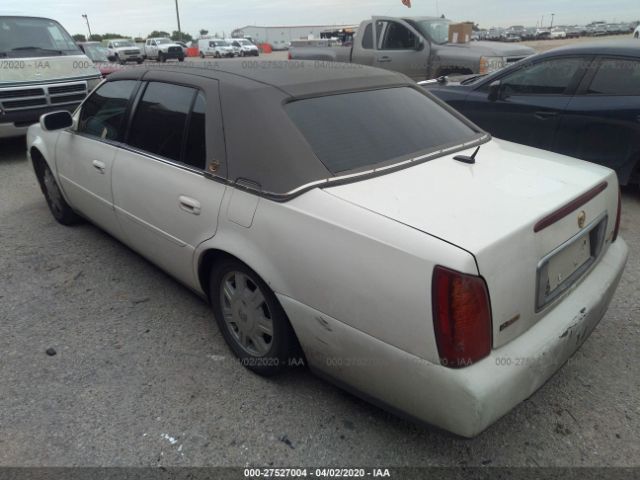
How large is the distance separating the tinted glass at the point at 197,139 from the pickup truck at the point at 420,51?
7.33 metres

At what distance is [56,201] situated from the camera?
180 inches

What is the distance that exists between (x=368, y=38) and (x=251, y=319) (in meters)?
9.42

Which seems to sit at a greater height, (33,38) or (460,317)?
(33,38)

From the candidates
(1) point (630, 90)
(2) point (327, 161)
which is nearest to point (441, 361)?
(2) point (327, 161)

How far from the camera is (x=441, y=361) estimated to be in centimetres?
172

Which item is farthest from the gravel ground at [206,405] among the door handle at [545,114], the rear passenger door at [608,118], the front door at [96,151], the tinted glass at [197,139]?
the door handle at [545,114]

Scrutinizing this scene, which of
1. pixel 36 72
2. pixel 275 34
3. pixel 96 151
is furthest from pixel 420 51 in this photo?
pixel 275 34

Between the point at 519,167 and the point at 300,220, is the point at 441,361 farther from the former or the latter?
the point at 519,167

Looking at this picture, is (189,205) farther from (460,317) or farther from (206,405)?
(460,317)

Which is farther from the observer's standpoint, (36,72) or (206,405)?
(36,72)

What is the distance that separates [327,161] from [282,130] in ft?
0.90

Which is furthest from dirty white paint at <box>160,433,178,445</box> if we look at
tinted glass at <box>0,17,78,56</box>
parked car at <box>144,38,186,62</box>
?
parked car at <box>144,38,186,62</box>

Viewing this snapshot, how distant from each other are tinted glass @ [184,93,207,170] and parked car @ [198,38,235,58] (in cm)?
3995

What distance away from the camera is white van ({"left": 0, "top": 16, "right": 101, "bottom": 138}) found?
23.1 feet
